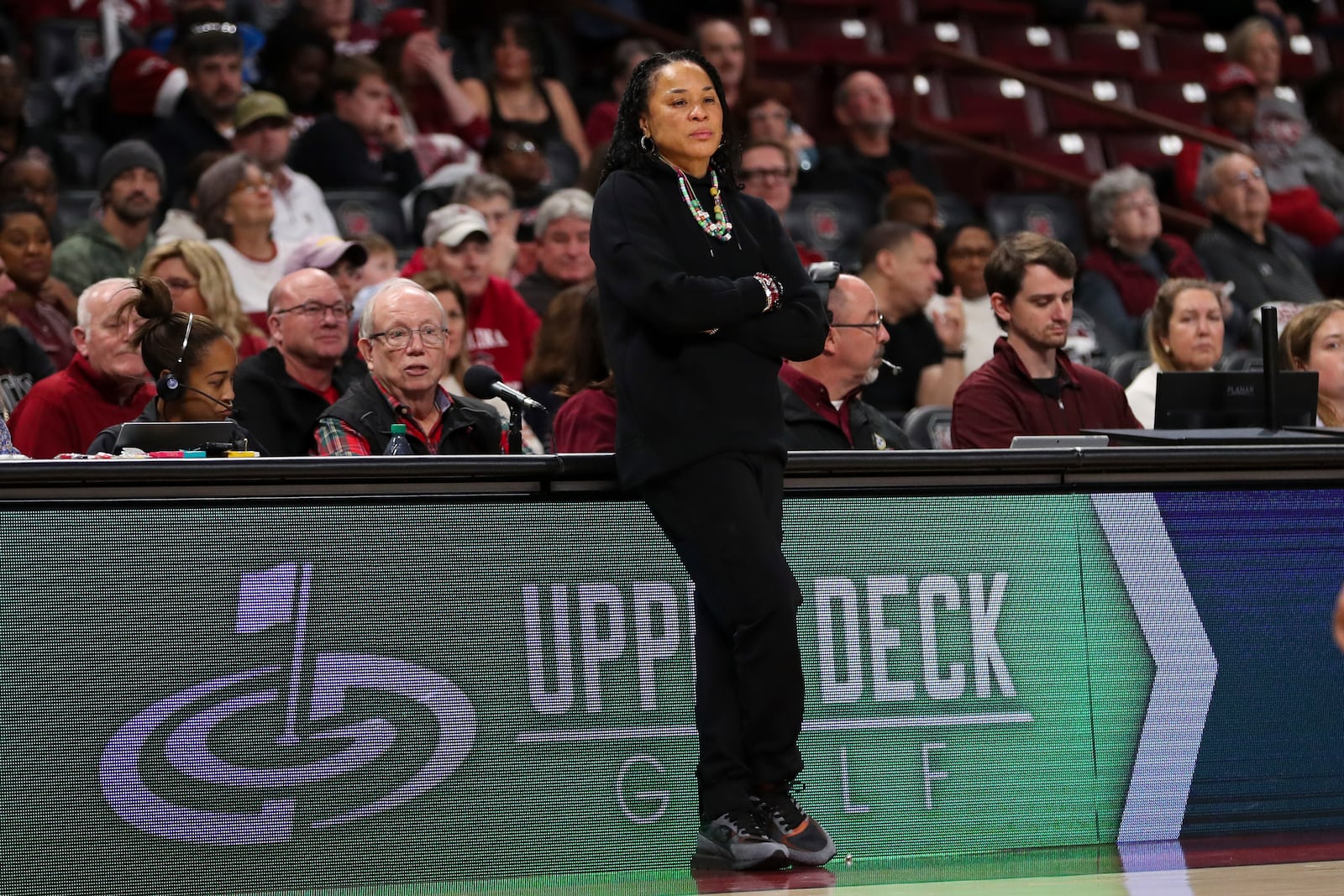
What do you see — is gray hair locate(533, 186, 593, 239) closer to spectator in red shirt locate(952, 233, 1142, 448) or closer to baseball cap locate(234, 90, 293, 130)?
baseball cap locate(234, 90, 293, 130)

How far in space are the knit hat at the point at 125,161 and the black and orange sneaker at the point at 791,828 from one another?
5109 millimetres

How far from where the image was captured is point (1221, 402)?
5090mm

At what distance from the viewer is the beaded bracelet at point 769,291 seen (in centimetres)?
395

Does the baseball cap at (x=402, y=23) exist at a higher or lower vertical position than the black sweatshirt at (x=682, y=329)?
higher

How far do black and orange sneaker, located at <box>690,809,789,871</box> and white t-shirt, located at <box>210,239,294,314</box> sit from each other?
4170 millimetres

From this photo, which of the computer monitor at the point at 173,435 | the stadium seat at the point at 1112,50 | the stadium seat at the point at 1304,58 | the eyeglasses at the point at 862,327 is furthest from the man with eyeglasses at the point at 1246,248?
the computer monitor at the point at 173,435

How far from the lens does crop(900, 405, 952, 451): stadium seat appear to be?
657cm

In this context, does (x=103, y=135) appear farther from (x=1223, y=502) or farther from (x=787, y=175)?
(x=1223, y=502)

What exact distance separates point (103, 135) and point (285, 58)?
3.34 feet

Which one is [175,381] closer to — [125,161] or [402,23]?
[125,161]

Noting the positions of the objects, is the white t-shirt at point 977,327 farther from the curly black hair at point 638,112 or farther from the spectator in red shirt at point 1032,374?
the curly black hair at point 638,112

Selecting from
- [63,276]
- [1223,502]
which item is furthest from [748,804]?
[63,276]

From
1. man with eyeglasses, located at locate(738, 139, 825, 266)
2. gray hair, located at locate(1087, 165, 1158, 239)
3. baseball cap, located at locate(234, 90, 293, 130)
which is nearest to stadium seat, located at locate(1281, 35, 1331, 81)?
gray hair, located at locate(1087, 165, 1158, 239)

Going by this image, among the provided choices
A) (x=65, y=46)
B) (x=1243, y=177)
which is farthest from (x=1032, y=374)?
(x=65, y=46)
